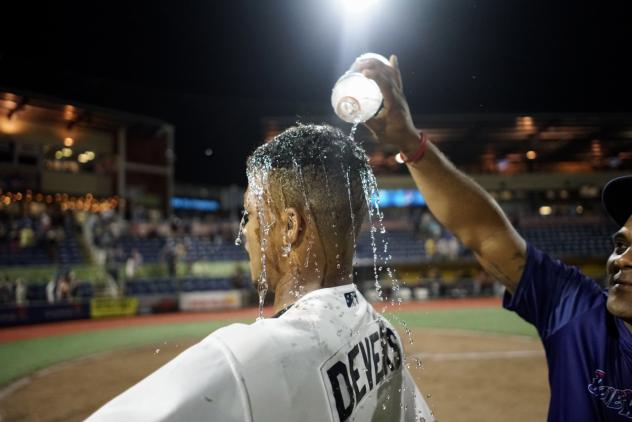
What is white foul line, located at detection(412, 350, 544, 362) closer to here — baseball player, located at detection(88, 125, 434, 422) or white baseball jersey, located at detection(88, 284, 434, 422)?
baseball player, located at detection(88, 125, 434, 422)

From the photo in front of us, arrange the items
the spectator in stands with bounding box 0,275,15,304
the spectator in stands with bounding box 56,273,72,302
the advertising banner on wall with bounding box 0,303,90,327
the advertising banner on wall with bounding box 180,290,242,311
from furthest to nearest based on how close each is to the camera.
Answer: the advertising banner on wall with bounding box 180,290,242,311 → the spectator in stands with bounding box 56,273,72,302 → the spectator in stands with bounding box 0,275,15,304 → the advertising banner on wall with bounding box 0,303,90,327

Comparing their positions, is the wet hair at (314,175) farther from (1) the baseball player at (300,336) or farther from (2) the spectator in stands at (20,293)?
(2) the spectator in stands at (20,293)

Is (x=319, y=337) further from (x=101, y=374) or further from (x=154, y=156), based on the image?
(x=154, y=156)

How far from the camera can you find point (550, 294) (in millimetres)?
2068

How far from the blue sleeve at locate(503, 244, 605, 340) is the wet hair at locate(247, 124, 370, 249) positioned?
42.7 inches

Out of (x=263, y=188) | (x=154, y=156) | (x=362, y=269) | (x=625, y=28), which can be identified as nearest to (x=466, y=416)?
(x=263, y=188)

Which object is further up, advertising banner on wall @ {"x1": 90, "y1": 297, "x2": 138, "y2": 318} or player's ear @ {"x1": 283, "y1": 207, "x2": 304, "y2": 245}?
player's ear @ {"x1": 283, "y1": 207, "x2": 304, "y2": 245}

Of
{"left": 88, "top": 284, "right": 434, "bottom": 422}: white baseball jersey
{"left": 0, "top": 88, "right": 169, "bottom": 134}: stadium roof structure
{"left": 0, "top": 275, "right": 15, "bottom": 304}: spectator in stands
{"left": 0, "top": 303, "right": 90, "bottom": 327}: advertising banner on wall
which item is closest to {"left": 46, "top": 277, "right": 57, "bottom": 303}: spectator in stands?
{"left": 0, "top": 303, "right": 90, "bottom": 327}: advertising banner on wall

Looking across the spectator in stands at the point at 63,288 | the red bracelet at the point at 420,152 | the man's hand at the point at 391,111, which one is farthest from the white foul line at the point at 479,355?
the spectator in stands at the point at 63,288

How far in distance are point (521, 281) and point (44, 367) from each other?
956cm

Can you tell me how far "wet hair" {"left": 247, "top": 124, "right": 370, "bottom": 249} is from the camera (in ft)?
4.62

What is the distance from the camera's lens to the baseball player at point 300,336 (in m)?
0.88

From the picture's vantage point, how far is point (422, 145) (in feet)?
6.68

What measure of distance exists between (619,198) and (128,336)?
13080 mm
